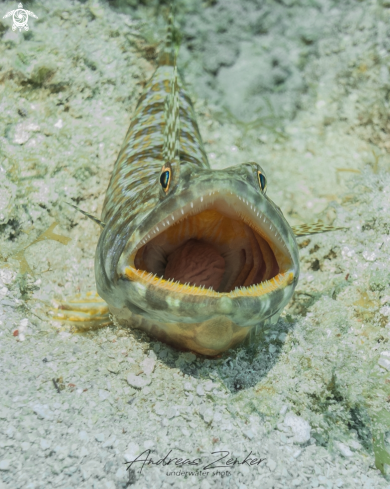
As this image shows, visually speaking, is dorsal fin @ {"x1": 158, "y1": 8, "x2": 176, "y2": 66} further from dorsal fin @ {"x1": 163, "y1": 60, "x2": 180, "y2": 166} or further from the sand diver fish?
dorsal fin @ {"x1": 163, "y1": 60, "x2": 180, "y2": 166}

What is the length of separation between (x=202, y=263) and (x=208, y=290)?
75 cm

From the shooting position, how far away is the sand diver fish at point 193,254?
2172 mm

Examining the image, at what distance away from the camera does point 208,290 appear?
217 centimetres

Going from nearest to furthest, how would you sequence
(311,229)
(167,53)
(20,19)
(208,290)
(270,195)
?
(208,290) → (311,229) → (270,195) → (20,19) → (167,53)

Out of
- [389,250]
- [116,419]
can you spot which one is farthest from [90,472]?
[389,250]

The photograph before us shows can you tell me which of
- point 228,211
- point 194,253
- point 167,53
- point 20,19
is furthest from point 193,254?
point 20,19

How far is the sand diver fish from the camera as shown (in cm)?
217

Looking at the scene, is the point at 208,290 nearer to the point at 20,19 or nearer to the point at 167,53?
the point at 167,53

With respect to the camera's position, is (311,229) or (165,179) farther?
(311,229)

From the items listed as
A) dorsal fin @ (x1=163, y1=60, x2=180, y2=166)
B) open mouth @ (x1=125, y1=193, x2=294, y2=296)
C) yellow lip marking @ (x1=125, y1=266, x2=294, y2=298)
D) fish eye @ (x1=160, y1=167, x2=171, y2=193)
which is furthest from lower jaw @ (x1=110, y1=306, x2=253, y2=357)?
dorsal fin @ (x1=163, y1=60, x2=180, y2=166)

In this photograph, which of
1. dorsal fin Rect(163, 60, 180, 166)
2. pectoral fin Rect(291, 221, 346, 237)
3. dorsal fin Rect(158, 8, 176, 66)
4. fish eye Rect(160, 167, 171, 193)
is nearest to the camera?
fish eye Rect(160, 167, 171, 193)

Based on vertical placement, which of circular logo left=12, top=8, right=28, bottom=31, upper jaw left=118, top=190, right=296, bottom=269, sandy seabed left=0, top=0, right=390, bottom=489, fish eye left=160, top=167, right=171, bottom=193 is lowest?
sandy seabed left=0, top=0, right=390, bottom=489

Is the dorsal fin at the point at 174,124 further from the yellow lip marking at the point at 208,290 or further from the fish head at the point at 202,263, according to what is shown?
the yellow lip marking at the point at 208,290

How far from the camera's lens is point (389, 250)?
3473 millimetres
